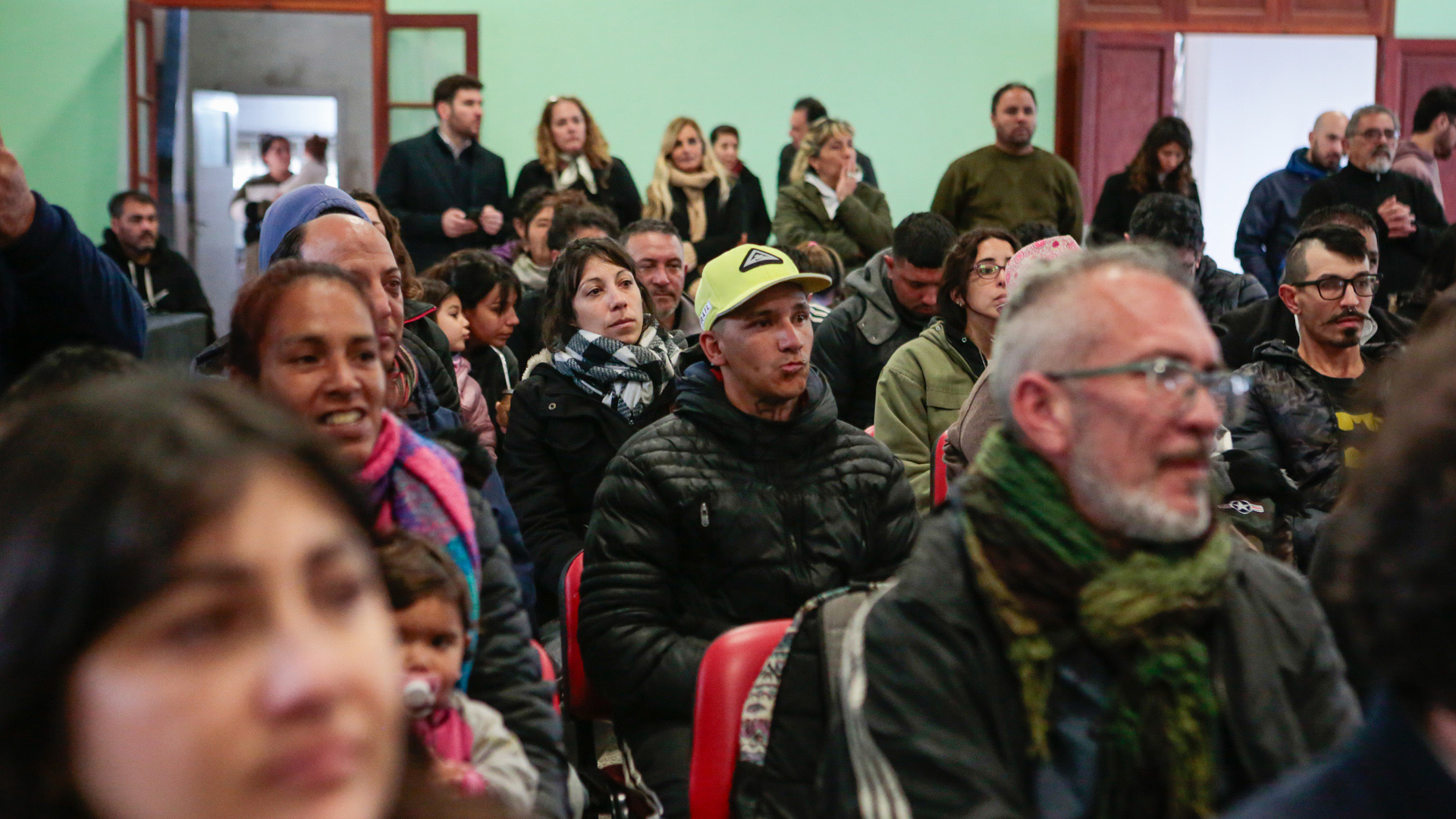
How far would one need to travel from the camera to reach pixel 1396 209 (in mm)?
5809

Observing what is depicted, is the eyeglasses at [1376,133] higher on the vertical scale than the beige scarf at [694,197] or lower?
higher

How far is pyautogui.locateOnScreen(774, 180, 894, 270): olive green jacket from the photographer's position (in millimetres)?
6168

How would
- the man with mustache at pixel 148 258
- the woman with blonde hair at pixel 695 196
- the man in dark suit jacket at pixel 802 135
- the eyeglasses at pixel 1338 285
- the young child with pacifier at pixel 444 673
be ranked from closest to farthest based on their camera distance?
the young child with pacifier at pixel 444 673 → the eyeglasses at pixel 1338 285 → the woman with blonde hair at pixel 695 196 → the man with mustache at pixel 148 258 → the man in dark suit jacket at pixel 802 135

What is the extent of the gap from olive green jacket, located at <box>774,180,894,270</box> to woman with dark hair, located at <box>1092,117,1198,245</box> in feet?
3.96

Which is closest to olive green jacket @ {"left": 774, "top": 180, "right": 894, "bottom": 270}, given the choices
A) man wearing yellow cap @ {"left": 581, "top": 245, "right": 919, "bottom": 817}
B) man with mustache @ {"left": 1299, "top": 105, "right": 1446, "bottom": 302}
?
man with mustache @ {"left": 1299, "top": 105, "right": 1446, "bottom": 302}

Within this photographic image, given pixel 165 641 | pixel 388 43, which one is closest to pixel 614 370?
pixel 165 641

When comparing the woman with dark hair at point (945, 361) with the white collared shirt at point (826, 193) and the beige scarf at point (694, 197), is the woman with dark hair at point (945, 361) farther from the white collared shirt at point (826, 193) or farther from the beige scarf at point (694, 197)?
the beige scarf at point (694, 197)

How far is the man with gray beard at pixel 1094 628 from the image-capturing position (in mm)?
1374

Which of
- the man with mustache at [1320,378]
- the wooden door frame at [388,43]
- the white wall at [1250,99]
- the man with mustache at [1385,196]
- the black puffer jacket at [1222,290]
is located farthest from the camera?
the white wall at [1250,99]

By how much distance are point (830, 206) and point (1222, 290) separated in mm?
1877

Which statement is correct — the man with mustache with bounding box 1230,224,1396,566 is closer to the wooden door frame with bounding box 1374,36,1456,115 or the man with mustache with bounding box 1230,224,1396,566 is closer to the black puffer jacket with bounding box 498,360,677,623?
the black puffer jacket with bounding box 498,360,677,623

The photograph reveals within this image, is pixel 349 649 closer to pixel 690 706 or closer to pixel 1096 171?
pixel 690 706

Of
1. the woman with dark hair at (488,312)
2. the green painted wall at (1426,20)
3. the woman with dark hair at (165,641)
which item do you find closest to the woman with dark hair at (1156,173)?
the green painted wall at (1426,20)

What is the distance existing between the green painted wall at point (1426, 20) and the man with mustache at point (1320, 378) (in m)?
6.20
